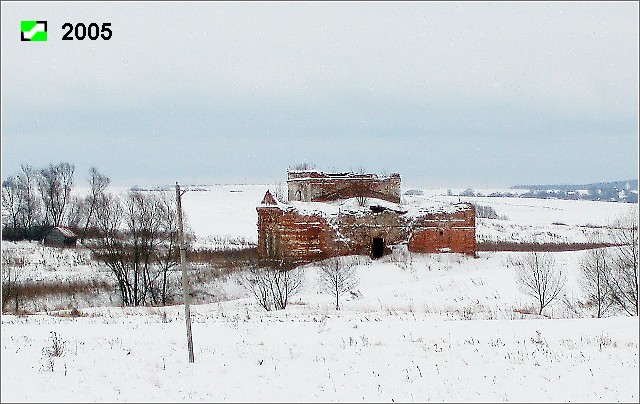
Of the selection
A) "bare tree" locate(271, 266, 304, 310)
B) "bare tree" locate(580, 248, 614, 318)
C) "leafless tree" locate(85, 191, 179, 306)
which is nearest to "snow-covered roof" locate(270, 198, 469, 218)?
"bare tree" locate(271, 266, 304, 310)

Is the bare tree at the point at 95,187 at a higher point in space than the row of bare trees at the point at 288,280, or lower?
higher

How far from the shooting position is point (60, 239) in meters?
35.7

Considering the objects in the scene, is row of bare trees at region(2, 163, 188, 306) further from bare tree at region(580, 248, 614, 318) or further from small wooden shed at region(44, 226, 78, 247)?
bare tree at region(580, 248, 614, 318)

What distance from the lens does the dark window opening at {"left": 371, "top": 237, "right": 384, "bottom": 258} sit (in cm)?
2686

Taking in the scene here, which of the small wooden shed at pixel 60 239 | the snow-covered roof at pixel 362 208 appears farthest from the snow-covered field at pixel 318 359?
the small wooden shed at pixel 60 239

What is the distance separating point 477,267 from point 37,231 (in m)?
29.3

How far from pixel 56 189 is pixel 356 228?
2815 centimetres

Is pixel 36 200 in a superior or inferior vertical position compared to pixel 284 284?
superior

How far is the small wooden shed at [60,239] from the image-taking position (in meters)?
35.5

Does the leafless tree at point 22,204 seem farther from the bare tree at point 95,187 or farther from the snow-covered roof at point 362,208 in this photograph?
the snow-covered roof at point 362,208

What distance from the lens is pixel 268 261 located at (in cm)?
2523

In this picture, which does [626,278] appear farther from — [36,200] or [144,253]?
[36,200]

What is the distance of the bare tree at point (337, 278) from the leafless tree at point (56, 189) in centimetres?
2645

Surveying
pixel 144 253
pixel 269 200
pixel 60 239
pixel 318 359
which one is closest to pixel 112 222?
pixel 60 239
